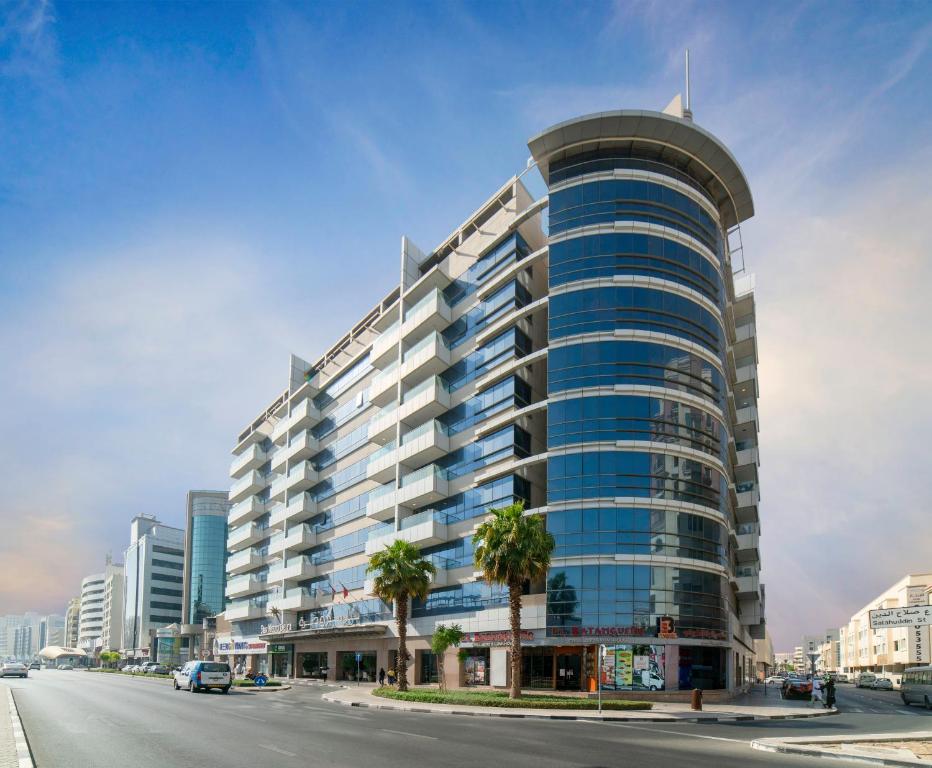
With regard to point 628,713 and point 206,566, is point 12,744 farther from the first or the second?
point 206,566

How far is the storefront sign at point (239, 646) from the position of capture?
95.9 m

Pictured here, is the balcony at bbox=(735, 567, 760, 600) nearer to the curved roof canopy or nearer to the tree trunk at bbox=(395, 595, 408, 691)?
the tree trunk at bbox=(395, 595, 408, 691)

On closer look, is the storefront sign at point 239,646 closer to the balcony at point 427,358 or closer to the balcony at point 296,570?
the balcony at point 296,570

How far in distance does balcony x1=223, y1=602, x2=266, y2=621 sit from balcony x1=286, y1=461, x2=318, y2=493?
58.6 feet

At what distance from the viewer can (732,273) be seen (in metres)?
73.2

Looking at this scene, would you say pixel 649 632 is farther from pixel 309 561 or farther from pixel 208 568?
pixel 208 568

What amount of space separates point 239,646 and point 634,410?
73580 mm

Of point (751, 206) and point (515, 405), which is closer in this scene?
point (515, 405)

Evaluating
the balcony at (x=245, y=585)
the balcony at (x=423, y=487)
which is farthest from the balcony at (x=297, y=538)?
the balcony at (x=423, y=487)

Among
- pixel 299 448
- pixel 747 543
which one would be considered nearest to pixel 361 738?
pixel 747 543

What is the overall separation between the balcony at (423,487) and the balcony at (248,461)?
49.6 m

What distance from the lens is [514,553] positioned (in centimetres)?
4428

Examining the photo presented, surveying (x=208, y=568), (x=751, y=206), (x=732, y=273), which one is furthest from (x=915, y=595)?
(x=208, y=568)

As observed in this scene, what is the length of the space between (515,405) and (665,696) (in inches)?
857
